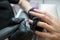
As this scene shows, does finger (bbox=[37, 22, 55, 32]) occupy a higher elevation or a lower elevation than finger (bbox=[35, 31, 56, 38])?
higher

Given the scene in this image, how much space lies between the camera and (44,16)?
0.69 m

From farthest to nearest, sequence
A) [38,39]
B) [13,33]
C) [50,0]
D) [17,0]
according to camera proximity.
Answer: [50,0] < [17,0] < [38,39] < [13,33]

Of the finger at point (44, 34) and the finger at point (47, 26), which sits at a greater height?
the finger at point (47, 26)

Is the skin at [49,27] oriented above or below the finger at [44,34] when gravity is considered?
above

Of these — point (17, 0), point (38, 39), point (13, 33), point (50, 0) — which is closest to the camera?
point (13, 33)

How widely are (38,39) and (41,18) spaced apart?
0.48ft

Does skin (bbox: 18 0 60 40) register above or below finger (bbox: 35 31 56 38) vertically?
above

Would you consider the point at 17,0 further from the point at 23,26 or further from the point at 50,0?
the point at 50,0

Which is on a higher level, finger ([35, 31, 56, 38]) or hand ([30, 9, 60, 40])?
hand ([30, 9, 60, 40])

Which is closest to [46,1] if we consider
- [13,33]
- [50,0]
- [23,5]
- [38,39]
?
[50,0]

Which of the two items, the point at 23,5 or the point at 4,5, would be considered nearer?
the point at 4,5

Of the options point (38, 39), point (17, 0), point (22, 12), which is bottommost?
point (38, 39)

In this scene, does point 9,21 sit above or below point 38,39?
above

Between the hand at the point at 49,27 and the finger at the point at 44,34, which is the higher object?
the hand at the point at 49,27
